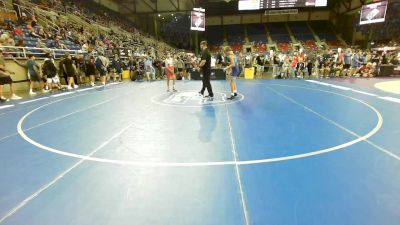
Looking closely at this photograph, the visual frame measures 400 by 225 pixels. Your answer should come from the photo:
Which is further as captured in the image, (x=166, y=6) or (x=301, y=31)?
(x=301, y=31)

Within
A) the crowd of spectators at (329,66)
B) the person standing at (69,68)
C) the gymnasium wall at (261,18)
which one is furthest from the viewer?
the gymnasium wall at (261,18)

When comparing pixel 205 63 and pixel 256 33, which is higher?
pixel 256 33

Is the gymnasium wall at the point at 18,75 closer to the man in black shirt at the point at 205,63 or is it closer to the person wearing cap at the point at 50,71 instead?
the person wearing cap at the point at 50,71

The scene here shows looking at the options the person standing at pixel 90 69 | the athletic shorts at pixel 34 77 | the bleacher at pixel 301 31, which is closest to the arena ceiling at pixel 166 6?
the bleacher at pixel 301 31

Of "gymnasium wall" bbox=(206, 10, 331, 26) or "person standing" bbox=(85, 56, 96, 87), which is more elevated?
"gymnasium wall" bbox=(206, 10, 331, 26)

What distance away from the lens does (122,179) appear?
281 cm

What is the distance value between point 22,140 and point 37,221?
8.99 feet

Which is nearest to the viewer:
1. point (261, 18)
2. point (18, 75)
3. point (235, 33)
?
point (18, 75)

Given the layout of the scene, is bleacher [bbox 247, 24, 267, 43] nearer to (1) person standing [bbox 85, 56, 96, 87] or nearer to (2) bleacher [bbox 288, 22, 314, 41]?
(2) bleacher [bbox 288, 22, 314, 41]

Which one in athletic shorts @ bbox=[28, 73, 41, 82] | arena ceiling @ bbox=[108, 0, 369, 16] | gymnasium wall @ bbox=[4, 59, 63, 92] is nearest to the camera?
athletic shorts @ bbox=[28, 73, 41, 82]

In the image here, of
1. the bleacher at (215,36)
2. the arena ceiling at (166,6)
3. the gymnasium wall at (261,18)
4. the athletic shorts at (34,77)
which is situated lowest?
the athletic shorts at (34,77)

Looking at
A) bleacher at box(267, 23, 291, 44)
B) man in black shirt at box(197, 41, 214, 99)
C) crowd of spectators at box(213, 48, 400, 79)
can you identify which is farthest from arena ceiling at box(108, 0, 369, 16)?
man in black shirt at box(197, 41, 214, 99)

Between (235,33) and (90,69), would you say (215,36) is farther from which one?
(90,69)

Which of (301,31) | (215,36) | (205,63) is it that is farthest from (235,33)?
(205,63)
